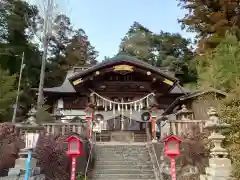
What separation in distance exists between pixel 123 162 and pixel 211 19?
52.1ft

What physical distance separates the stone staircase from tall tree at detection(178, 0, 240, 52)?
12816 mm

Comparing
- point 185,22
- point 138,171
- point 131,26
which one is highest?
point 131,26

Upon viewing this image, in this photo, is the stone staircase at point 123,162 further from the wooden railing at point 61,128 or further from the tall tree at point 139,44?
the tall tree at point 139,44

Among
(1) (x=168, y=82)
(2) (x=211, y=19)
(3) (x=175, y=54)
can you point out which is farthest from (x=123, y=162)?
(3) (x=175, y=54)

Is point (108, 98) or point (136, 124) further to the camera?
point (136, 124)

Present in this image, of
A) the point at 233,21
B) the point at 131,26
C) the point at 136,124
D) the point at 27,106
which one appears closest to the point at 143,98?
the point at 136,124

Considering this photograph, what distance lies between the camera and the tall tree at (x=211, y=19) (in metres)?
18.8

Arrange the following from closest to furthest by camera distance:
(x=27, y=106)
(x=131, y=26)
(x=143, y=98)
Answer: (x=143, y=98) → (x=27, y=106) → (x=131, y=26)

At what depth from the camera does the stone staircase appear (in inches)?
323

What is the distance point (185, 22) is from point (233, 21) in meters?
4.52

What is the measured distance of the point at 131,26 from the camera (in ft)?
163

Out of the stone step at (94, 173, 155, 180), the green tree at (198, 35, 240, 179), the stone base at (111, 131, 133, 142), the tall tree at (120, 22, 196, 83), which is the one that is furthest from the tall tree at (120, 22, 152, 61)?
the stone step at (94, 173, 155, 180)

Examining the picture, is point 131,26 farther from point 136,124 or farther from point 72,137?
point 72,137

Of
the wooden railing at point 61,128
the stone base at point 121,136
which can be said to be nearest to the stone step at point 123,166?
the wooden railing at point 61,128
